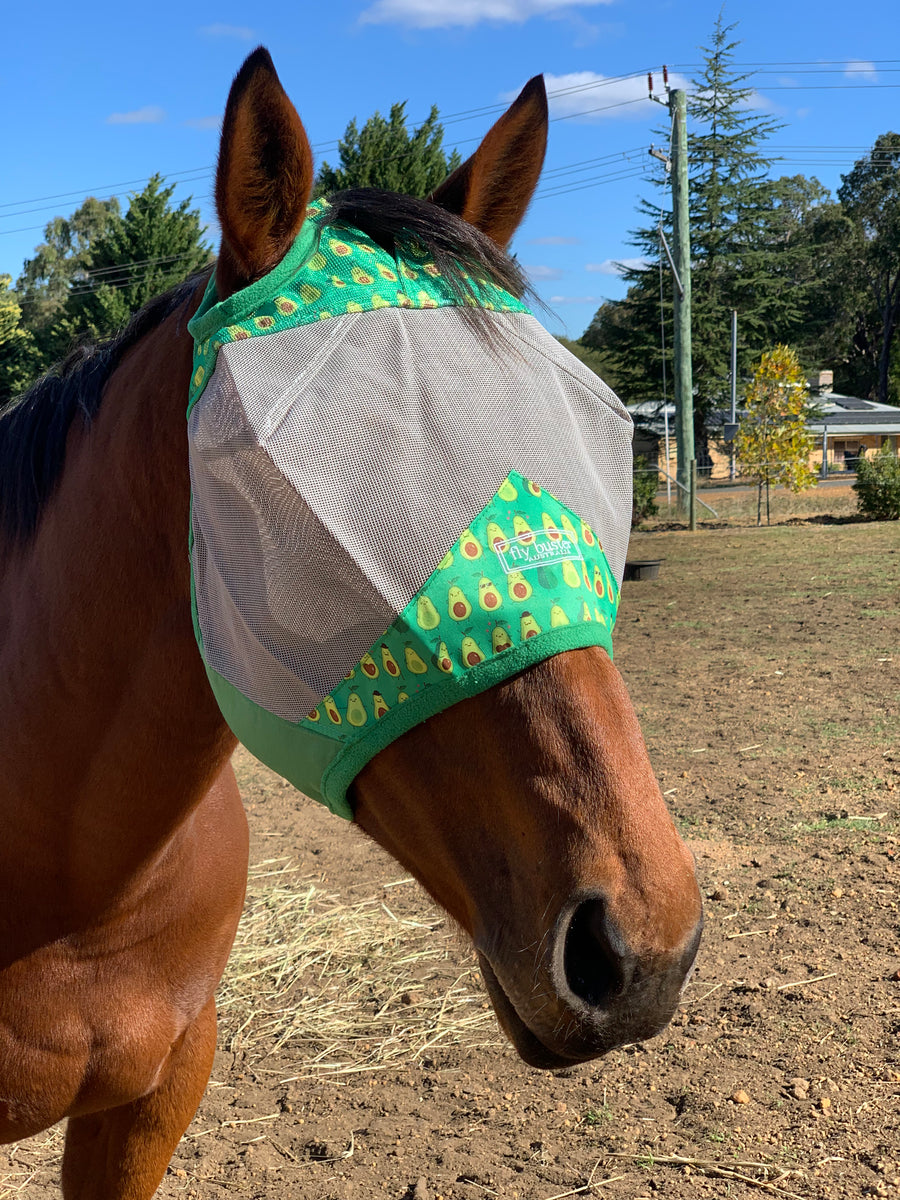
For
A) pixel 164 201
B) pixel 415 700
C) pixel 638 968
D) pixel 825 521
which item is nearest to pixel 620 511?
pixel 415 700

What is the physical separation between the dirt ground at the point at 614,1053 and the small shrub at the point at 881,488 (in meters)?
15.0

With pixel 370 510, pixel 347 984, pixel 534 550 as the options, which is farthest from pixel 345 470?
pixel 347 984

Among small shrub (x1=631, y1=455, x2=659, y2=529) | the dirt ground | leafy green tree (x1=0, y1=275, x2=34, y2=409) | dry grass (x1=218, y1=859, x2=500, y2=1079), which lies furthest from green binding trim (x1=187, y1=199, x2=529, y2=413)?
small shrub (x1=631, y1=455, x2=659, y2=529)

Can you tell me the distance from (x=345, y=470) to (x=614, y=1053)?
2837 millimetres

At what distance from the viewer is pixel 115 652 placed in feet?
5.17

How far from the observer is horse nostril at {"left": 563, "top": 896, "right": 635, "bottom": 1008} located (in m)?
1.06

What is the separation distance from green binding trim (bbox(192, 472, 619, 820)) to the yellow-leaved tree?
2168 cm

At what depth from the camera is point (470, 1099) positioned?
3.16m

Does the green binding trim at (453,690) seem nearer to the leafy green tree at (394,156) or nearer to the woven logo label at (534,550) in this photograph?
the woven logo label at (534,550)

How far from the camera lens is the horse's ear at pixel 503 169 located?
61.7 inches

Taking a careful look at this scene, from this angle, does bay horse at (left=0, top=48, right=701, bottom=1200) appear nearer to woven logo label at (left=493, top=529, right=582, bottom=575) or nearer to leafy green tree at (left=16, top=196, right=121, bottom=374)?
woven logo label at (left=493, top=529, right=582, bottom=575)

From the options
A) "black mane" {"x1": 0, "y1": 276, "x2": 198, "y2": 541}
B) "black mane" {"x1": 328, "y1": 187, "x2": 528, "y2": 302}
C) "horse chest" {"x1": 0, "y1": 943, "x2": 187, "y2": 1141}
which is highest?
"black mane" {"x1": 328, "y1": 187, "x2": 528, "y2": 302}

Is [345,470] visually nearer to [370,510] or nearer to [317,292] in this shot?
[370,510]

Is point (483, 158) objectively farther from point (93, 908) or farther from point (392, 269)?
point (93, 908)
